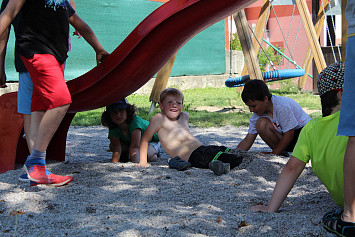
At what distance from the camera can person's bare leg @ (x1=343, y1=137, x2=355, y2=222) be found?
163cm

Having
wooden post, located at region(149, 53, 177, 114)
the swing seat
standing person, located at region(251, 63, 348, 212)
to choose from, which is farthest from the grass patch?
standing person, located at region(251, 63, 348, 212)

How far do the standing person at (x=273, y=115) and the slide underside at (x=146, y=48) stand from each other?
2.34ft

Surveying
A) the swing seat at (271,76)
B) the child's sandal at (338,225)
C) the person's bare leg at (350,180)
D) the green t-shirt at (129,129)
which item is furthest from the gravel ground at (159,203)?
the swing seat at (271,76)

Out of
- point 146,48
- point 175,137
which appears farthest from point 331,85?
point 175,137

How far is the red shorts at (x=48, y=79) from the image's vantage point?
2.70 m

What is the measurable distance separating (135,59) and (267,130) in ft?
4.21

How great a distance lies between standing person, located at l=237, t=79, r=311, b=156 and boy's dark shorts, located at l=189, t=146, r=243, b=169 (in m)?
Answer: 0.46

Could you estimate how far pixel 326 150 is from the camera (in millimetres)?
1933

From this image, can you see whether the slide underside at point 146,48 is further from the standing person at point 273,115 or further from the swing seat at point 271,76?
the swing seat at point 271,76

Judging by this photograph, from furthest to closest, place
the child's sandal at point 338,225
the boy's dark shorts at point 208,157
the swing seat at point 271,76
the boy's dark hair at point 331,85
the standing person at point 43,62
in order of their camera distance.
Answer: the swing seat at point 271,76 → the boy's dark shorts at point 208,157 → the standing person at point 43,62 → the boy's dark hair at point 331,85 → the child's sandal at point 338,225

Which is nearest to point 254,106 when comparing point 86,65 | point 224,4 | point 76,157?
point 224,4

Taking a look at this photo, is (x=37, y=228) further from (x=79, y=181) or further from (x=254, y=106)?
(x=254, y=106)

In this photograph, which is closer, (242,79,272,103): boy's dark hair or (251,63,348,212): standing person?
(251,63,348,212): standing person

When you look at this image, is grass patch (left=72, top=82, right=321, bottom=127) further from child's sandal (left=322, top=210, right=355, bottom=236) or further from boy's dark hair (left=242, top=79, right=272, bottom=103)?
child's sandal (left=322, top=210, right=355, bottom=236)
